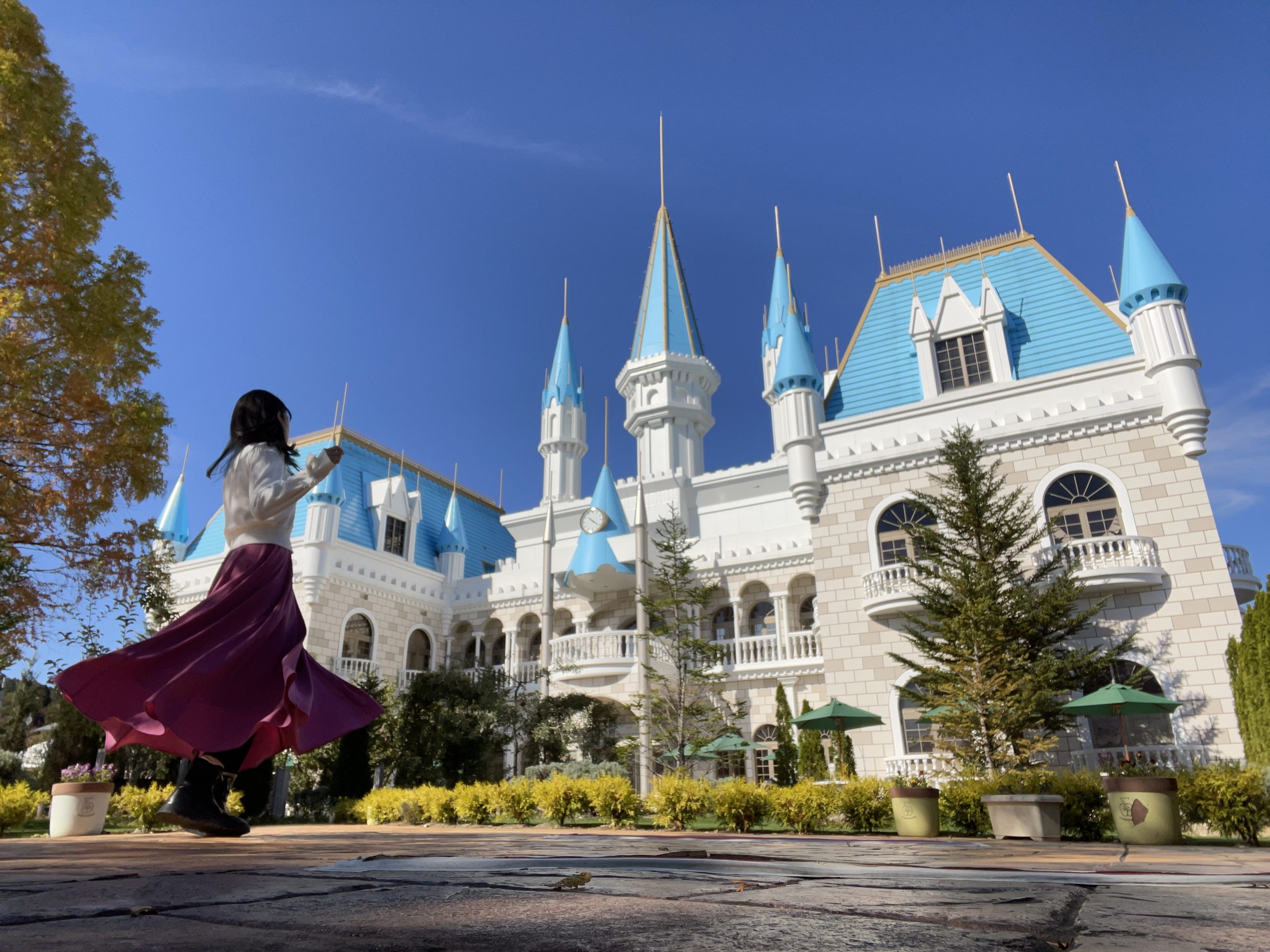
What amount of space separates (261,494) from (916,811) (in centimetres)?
767

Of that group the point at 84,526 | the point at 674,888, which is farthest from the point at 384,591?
the point at 674,888

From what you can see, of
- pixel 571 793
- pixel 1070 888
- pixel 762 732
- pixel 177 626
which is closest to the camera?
pixel 1070 888

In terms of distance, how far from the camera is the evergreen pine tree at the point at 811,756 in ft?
54.5

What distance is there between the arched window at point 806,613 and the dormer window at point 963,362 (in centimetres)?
727

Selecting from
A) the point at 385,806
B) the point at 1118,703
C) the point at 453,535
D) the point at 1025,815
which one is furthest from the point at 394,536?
the point at 1025,815

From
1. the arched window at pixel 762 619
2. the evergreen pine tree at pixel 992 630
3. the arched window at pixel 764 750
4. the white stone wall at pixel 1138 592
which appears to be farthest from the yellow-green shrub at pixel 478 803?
the arched window at pixel 762 619

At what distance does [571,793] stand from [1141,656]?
Answer: 38.1ft

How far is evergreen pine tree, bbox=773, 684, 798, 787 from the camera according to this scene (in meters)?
17.8

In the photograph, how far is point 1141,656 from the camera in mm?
15062

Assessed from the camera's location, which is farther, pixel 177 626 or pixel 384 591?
pixel 384 591

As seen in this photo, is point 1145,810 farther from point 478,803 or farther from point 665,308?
point 665,308

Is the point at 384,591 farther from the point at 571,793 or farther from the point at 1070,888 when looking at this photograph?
the point at 1070,888

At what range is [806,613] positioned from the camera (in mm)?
22812

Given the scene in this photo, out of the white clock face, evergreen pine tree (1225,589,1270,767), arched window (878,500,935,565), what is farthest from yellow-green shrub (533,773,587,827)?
the white clock face
